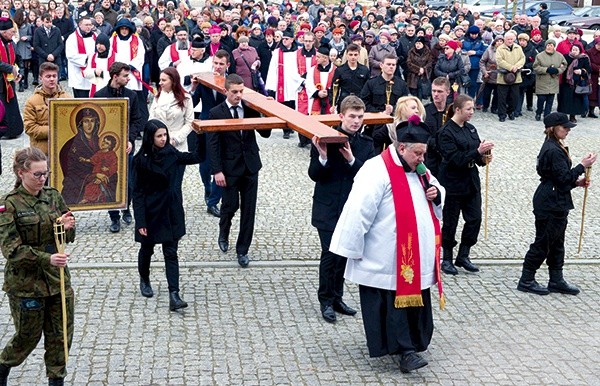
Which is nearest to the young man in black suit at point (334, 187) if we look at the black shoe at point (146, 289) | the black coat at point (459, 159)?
the black coat at point (459, 159)

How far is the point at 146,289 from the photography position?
9078 millimetres

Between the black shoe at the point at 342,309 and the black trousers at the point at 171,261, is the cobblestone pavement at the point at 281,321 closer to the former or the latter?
the black shoe at the point at 342,309

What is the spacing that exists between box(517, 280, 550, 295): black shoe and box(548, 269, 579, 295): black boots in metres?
0.09

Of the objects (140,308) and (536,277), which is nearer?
(140,308)

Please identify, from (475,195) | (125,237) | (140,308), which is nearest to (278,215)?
(125,237)

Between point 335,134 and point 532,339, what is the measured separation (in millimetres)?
2398

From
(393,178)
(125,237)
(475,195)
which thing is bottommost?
(125,237)

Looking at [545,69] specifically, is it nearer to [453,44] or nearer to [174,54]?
[453,44]

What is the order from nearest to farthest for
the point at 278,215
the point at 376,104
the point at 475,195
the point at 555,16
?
the point at 475,195 → the point at 278,215 → the point at 376,104 → the point at 555,16

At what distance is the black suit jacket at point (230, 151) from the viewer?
32.6ft

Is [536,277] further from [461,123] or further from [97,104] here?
[97,104]

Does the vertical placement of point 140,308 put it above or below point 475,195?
below

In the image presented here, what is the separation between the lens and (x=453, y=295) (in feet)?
30.8

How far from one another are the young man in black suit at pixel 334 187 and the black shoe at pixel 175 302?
1.22 meters
